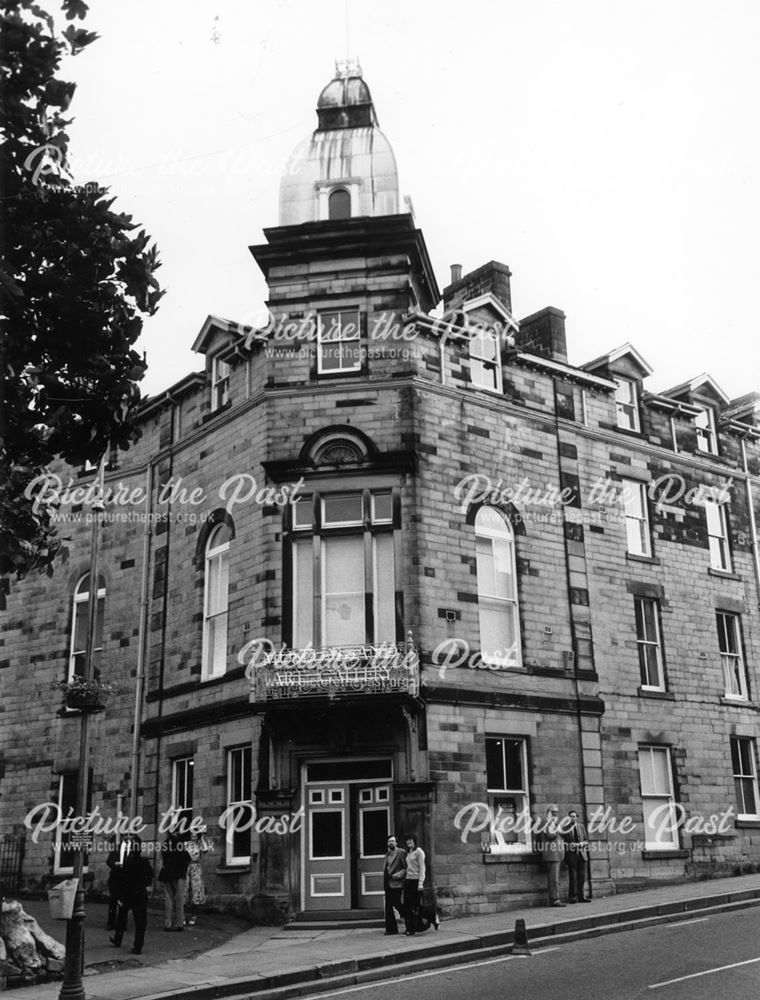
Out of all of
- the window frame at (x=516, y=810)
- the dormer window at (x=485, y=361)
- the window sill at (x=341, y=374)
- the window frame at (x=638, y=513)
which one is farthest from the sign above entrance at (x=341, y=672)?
the window frame at (x=638, y=513)

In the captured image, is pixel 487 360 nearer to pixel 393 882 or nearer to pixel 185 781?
pixel 185 781

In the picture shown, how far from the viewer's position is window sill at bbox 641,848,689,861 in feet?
74.8

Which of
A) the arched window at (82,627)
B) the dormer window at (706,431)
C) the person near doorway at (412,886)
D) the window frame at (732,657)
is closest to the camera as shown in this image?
the person near doorway at (412,886)

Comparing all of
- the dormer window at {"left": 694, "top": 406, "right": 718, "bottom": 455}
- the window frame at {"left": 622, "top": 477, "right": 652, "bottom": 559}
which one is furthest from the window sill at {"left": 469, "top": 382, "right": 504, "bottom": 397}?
the dormer window at {"left": 694, "top": 406, "right": 718, "bottom": 455}

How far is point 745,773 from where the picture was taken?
25.6m

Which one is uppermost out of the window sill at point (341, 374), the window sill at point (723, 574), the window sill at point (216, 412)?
the window sill at point (216, 412)

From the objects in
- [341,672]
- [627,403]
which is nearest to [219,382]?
[341,672]

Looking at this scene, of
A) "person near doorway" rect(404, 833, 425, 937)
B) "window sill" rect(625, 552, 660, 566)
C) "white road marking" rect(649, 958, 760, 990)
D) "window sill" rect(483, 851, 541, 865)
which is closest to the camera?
"white road marking" rect(649, 958, 760, 990)

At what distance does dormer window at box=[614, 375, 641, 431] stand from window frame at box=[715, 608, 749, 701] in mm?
4895

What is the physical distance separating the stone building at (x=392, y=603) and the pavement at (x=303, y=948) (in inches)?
53.6

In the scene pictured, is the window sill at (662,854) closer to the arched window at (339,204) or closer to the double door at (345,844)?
the double door at (345,844)

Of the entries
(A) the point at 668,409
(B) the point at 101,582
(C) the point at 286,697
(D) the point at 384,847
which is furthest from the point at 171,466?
(A) the point at 668,409

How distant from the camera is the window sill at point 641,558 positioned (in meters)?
24.9

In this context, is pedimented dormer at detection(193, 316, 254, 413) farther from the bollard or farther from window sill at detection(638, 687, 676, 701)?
the bollard
